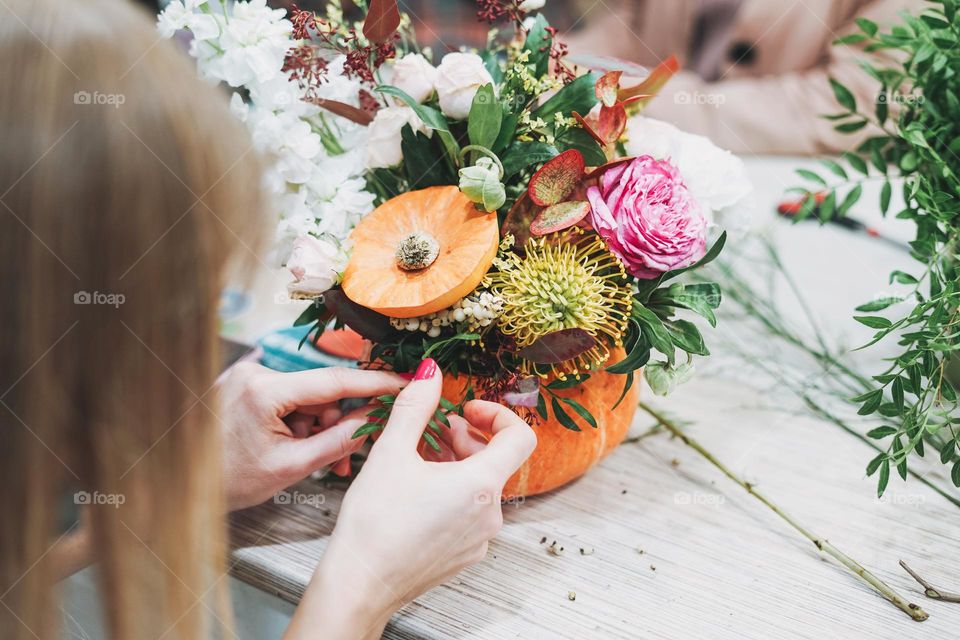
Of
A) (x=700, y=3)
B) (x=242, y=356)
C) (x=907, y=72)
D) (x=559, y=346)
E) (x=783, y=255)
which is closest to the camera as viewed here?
(x=559, y=346)

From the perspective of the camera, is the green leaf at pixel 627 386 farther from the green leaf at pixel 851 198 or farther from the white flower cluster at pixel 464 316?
the green leaf at pixel 851 198

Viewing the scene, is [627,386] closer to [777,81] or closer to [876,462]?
[876,462]

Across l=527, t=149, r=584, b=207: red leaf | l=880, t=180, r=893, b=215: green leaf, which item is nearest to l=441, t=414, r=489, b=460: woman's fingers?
l=527, t=149, r=584, b=207: red leaf

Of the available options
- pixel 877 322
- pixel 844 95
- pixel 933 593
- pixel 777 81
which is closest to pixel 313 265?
pixel 877 322

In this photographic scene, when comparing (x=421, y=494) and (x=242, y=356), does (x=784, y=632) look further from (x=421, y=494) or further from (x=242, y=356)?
(x=242, y=356)

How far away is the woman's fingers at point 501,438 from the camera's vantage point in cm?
58

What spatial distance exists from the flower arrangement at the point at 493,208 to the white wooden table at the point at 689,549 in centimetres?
9

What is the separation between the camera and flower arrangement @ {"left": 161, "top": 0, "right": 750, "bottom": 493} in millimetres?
618

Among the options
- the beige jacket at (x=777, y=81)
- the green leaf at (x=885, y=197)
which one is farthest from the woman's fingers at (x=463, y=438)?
the beige jacket at (x=777, y=81)

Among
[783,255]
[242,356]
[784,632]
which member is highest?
[242,356]

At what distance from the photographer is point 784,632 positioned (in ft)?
1.97

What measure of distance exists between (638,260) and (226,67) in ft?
1.48

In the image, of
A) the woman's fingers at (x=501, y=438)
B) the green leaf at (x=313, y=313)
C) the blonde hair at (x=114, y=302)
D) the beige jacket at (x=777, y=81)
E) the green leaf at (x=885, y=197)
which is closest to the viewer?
the blonde hair at (x=114, y=302)

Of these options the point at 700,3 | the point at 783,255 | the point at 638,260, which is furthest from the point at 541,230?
the point at 700,3
